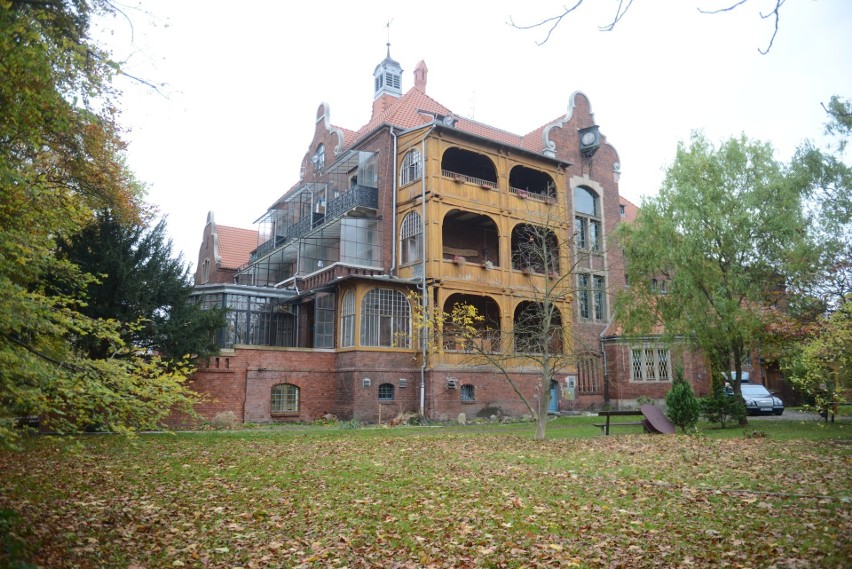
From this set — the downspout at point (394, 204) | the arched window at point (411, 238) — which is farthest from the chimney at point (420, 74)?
the arched window at point (411, 238)

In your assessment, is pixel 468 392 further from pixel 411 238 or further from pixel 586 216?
pixel 586 216

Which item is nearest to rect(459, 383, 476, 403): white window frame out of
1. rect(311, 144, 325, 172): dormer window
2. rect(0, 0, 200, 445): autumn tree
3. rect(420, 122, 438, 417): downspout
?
rect(420, 122, 438, 417): downspout

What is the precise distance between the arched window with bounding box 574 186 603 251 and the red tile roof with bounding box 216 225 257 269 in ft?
70.4

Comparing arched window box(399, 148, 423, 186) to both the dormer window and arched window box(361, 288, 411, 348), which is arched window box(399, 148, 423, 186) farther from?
the dormer window

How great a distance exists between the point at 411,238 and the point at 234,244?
2045 cm

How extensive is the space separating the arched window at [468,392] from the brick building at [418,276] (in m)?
0.07

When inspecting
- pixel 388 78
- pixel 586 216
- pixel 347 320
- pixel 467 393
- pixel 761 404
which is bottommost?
pixel 761 404

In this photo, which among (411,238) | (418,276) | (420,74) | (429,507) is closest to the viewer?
(429,507)

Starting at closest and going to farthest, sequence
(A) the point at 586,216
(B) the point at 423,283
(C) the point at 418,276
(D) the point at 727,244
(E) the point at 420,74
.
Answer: (D) the point at 727,244 < (B) the point at 423,283 < (C) the point at 418,276 < (A) the point at 586,216 < (E) the point at 420,74

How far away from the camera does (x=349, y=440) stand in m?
15.7

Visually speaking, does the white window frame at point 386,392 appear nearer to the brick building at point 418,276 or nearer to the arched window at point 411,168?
the brick building at point 418,276

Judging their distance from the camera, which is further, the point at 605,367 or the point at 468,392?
the point at 605,367

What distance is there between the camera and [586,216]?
31703 mm

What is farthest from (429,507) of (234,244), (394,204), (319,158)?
(234,244)
